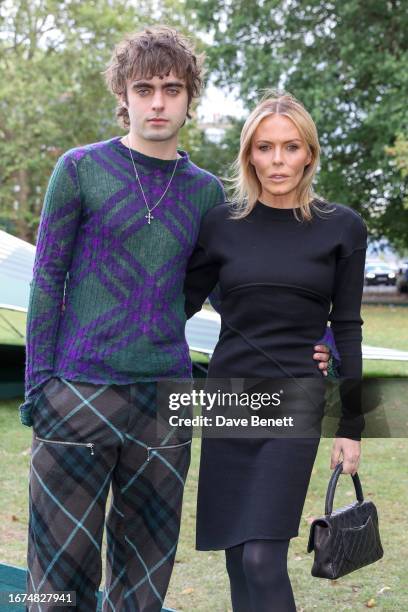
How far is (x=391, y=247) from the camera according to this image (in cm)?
3466

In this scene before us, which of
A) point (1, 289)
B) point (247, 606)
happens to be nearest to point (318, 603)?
point (247, 606)

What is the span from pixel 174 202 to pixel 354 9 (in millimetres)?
22897

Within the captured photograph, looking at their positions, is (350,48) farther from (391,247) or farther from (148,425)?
(148,425)

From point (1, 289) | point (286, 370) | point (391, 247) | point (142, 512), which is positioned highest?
point (391, 247)

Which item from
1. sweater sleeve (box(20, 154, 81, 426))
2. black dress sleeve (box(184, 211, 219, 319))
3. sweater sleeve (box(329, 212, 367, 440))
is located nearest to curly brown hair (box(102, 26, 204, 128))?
sweater sleeve (box(20, 154, 81, 426))

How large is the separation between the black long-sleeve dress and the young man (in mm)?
136

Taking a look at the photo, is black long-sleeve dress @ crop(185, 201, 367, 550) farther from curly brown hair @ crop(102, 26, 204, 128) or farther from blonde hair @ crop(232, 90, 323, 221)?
curly brown hair @ crop(102, 26, 204, 128)

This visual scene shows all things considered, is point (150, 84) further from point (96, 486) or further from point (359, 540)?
point (359, 540)

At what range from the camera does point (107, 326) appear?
286cm

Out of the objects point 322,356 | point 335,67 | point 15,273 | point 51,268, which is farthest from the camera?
point 335,67

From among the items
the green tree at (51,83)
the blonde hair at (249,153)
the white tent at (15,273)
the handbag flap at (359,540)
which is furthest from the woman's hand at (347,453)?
the green tree at (51,83)

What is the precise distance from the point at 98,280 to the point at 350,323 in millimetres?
818


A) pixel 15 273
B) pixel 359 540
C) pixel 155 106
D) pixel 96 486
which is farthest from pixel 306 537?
pixel 15 273

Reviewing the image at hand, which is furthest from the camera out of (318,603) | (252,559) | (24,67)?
(24,67)
